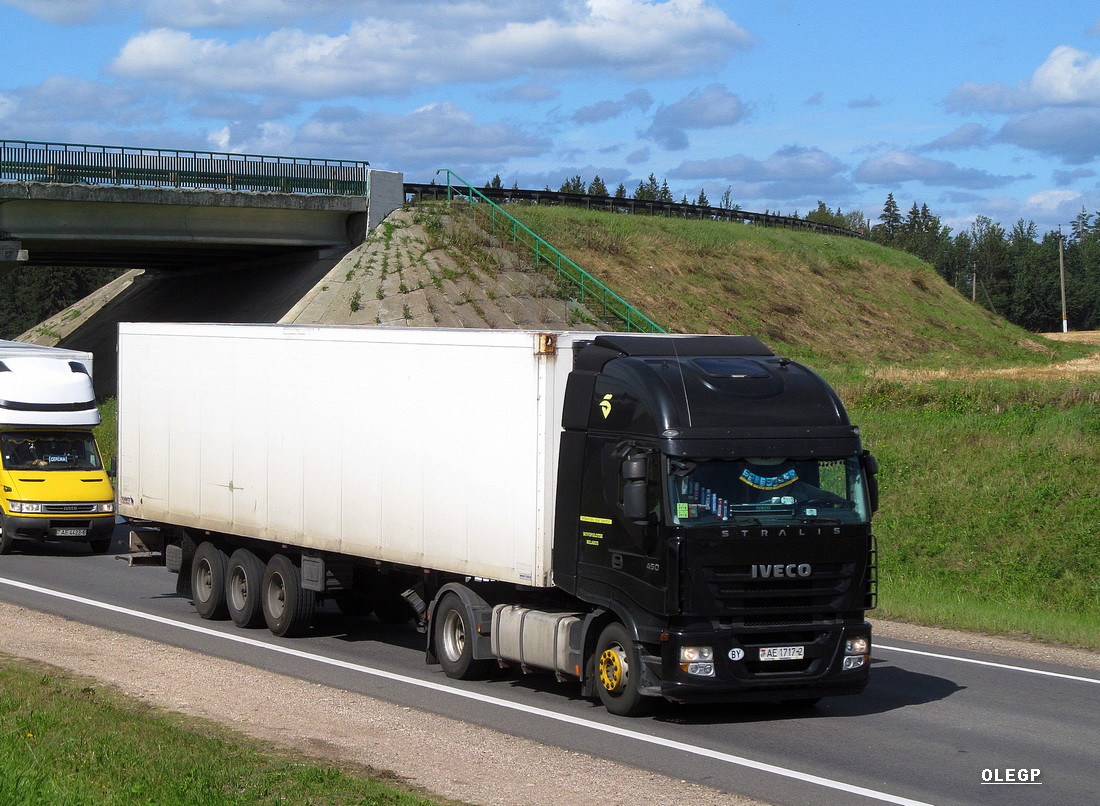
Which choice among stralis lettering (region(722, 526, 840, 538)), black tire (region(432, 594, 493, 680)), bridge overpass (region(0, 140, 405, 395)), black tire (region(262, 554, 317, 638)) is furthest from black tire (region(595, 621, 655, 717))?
bridge overpass (region(0, 140, 405, 395))

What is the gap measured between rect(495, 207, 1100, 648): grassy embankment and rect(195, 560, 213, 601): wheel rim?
911cm

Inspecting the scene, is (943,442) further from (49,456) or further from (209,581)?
(49,456)

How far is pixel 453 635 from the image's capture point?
513 inches

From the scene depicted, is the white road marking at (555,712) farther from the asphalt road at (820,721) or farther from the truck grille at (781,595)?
the truck grille at (781,595)

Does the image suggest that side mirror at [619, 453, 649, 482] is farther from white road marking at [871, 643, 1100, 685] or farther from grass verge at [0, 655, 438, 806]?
white road marking at [871, 643, 1100, 685]

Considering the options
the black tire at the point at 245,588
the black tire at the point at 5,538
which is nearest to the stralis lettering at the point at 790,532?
the black tire at the point at 245,588

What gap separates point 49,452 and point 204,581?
28.6 feet

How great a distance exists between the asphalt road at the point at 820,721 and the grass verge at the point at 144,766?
90.1 inches

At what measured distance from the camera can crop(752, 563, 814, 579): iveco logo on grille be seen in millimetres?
10609

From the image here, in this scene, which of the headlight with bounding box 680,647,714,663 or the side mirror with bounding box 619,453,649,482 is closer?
the headlight with bounding box 680,647,714,663

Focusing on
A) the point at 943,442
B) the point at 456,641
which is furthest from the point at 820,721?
the point at 943,442

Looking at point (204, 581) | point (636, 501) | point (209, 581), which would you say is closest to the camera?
point (636, 501)

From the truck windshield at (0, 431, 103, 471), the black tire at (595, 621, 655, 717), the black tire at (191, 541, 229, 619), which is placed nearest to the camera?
the black tire at (595, 621, 655, 717)

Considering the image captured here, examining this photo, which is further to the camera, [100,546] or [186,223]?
[186,223]
